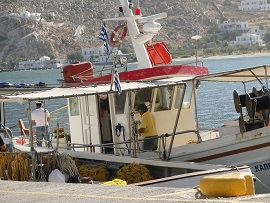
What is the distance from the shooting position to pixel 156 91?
16.7 metres

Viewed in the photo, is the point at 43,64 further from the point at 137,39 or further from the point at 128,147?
the point at 128,147

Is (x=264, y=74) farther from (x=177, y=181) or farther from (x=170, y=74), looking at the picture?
(x=177, y=181)

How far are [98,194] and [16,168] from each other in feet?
15.1

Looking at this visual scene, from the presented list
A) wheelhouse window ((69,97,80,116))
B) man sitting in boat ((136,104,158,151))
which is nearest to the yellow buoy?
man sitting in boat ((136,104,158,151))

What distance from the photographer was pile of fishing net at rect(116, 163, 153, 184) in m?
14.8

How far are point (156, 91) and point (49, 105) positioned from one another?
3036 centimetres

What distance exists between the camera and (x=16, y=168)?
1524cm

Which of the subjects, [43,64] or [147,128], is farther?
[43,64]

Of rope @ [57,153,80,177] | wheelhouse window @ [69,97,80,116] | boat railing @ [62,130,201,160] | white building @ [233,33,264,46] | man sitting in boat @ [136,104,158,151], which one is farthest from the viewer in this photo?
white building @ [233,33,264,46]

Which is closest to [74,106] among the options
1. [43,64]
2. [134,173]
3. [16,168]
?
[16,168]

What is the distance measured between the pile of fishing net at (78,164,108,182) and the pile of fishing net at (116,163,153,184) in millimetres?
437

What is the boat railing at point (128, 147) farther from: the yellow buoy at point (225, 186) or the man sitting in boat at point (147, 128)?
the yellow buoy at point (225, 186)

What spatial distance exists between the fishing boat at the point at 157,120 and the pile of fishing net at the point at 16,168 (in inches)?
21.1

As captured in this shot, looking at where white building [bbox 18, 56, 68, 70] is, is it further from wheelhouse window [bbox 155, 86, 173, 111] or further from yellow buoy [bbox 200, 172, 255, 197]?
yellow buoy [bbox 200, 172, 255, 197]
